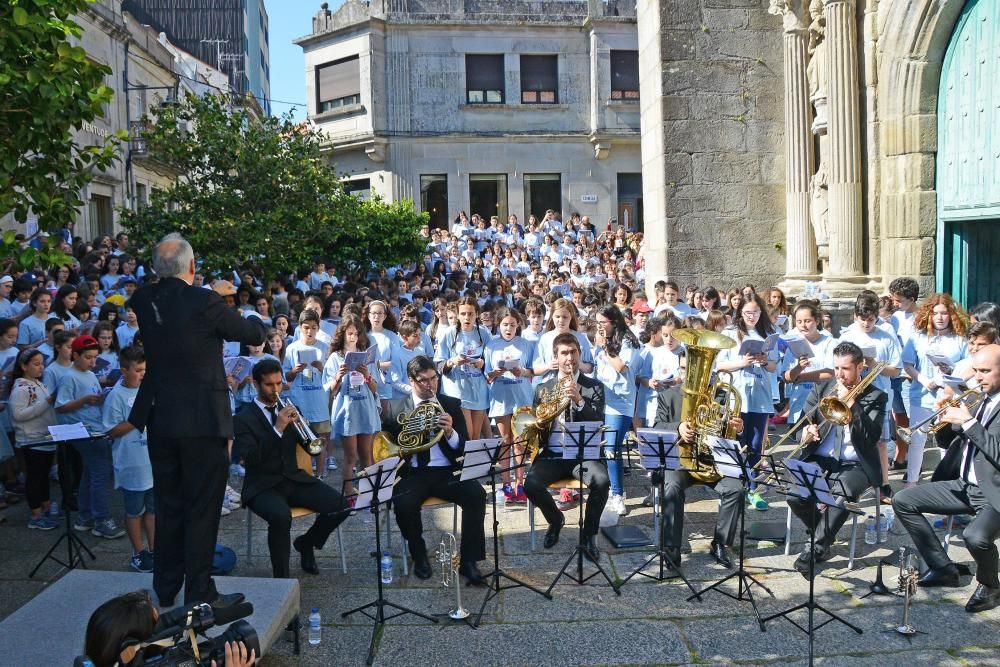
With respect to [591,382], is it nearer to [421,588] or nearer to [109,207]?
[421,588]

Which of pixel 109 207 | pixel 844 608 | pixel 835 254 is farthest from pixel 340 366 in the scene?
pixel 109 207

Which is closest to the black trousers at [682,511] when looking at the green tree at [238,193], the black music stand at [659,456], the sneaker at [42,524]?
the black music stand at [659,456]

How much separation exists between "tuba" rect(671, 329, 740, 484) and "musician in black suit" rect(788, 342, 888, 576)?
2.20ft

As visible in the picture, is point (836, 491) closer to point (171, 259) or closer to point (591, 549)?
point (591, 549)

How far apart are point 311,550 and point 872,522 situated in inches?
181

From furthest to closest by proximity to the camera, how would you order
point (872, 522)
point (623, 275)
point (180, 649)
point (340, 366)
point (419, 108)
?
point (419, 108), point (623, 275), point (340, 366), point (872, 522), point (180, 649)

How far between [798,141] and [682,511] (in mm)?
7731

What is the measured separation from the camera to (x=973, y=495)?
20.0 ft

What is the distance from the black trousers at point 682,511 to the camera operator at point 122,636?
430cm

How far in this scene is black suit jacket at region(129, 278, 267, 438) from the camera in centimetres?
494

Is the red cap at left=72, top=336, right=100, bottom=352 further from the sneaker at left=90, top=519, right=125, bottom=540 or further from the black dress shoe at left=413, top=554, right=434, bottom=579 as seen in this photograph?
the black dress shoe at left=413, top=554, right=434, bottom=579

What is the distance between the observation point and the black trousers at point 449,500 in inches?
259

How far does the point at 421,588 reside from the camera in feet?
21.3

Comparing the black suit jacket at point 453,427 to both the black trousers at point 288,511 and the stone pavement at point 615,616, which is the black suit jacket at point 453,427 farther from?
the stone pavement at point 615,616
